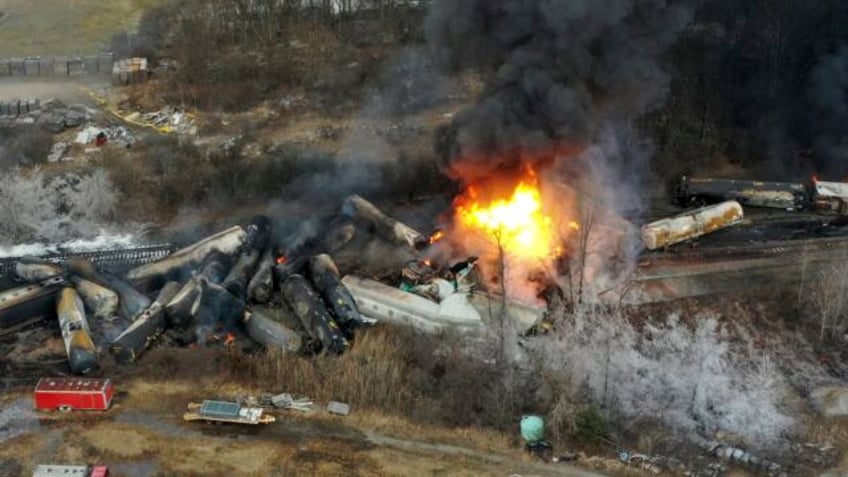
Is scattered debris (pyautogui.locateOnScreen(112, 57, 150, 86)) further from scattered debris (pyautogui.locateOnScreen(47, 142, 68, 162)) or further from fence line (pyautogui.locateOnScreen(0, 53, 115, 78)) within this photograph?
scattered debris (pyautogui.locateOnScreen(47, 142, 68, 162))

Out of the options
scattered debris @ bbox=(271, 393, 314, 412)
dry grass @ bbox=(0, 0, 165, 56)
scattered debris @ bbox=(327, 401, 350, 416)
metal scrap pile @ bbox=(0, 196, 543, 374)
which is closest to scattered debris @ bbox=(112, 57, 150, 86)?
dry grass @ bbox=(0, 0, 165, 56)

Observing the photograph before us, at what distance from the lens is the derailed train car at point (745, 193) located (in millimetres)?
41531

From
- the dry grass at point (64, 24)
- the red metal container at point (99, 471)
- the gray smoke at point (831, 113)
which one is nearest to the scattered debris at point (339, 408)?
the red metal container at point (99, 471)

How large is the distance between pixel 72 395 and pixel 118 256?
31.1 feet

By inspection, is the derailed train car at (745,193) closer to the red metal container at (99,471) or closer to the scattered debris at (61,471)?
the red metal container at (99,471)

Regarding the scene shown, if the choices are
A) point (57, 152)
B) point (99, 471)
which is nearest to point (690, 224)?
point (99, 471)

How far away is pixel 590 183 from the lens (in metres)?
40.2

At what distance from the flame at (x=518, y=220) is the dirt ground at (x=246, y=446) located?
31.8 feet

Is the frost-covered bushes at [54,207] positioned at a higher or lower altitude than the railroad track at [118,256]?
higher

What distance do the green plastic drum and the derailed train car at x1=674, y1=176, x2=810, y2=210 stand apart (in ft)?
59.3

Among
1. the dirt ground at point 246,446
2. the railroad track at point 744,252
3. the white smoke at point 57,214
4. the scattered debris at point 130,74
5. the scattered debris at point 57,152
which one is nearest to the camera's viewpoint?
the dirt ground at point 246,446

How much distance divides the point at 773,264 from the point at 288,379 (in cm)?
2133

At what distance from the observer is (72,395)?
29.2 metres

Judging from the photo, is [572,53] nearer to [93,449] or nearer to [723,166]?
[723,166]
